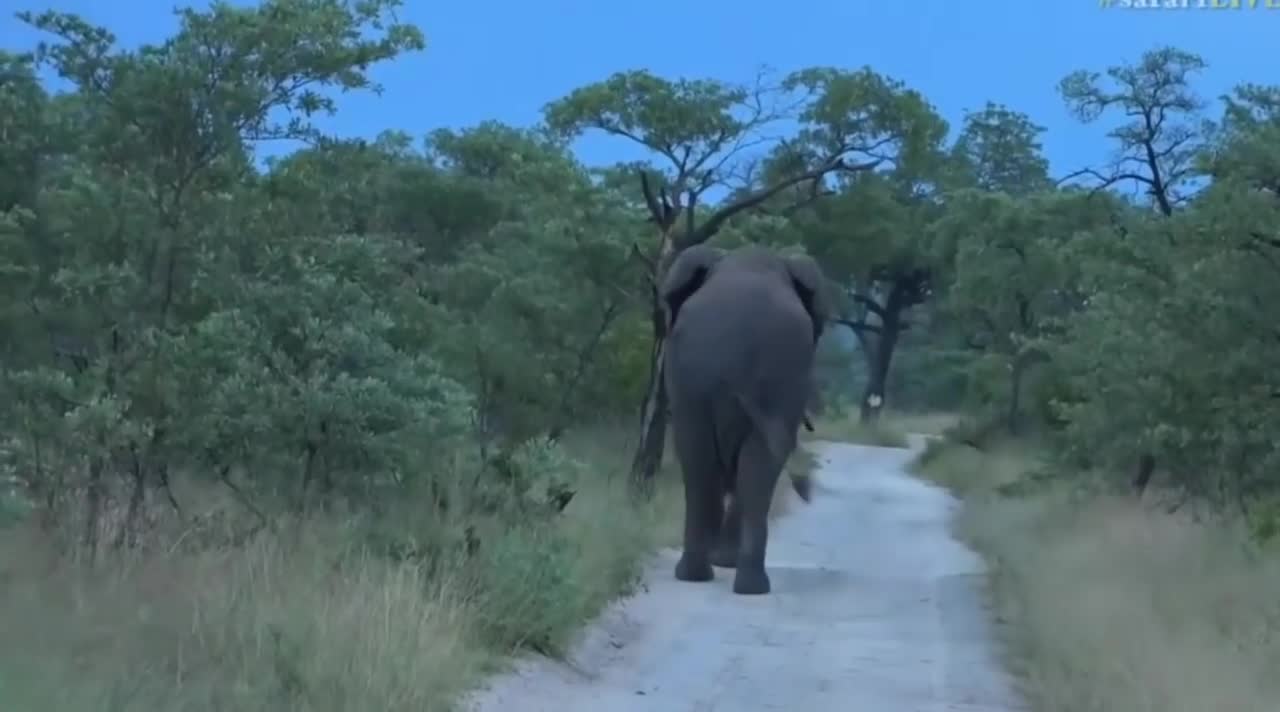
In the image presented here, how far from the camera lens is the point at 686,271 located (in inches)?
708

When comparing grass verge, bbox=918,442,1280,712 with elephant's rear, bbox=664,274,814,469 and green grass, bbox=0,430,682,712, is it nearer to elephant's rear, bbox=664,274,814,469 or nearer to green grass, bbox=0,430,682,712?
elephant's rear, bbox=664,274,814,469

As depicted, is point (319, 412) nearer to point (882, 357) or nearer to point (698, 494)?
point (698, 494)

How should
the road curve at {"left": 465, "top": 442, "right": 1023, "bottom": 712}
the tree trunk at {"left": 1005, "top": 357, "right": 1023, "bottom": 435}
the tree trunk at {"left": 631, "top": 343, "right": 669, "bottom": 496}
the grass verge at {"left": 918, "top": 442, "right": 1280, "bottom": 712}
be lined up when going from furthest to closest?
Result: 1. the tree trunk at {"left": 1005, "top": 357, "right": 1023, "bottom": 435}
2. the tree trunk at {"left": 631, "top": 343, "right": 669, "bottom": 496}
3. the road curve at {"left": 465, "top": 442, "right": 1023, "bottom": 712}
4. the grass verge at {"left": 918, "top": 442, "right": 1280, "bottom": 712}

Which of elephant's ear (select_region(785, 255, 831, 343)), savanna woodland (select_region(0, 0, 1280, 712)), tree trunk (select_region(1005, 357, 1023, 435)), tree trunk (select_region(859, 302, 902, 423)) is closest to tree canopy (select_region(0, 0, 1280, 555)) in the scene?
savanna woodland (select_region(0, 0, 1280, 712))

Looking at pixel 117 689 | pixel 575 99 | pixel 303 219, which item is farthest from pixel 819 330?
pixel 117 689

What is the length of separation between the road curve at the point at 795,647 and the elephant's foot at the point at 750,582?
0.19 meters

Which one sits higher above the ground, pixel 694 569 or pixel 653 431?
pixel 653 431

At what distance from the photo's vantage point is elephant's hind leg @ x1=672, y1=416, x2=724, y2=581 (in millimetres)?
16594

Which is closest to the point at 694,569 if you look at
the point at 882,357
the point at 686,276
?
the point at 686,276

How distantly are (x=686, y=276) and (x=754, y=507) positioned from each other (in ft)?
9.60

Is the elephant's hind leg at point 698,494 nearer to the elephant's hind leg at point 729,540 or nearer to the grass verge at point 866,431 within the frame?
the elephant's hind leg at point 729,540

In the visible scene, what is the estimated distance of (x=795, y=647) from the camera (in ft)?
42.6

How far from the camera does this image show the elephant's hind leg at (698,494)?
16.6 m

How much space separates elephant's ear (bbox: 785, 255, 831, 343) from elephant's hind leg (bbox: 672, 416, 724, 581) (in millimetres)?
1667
